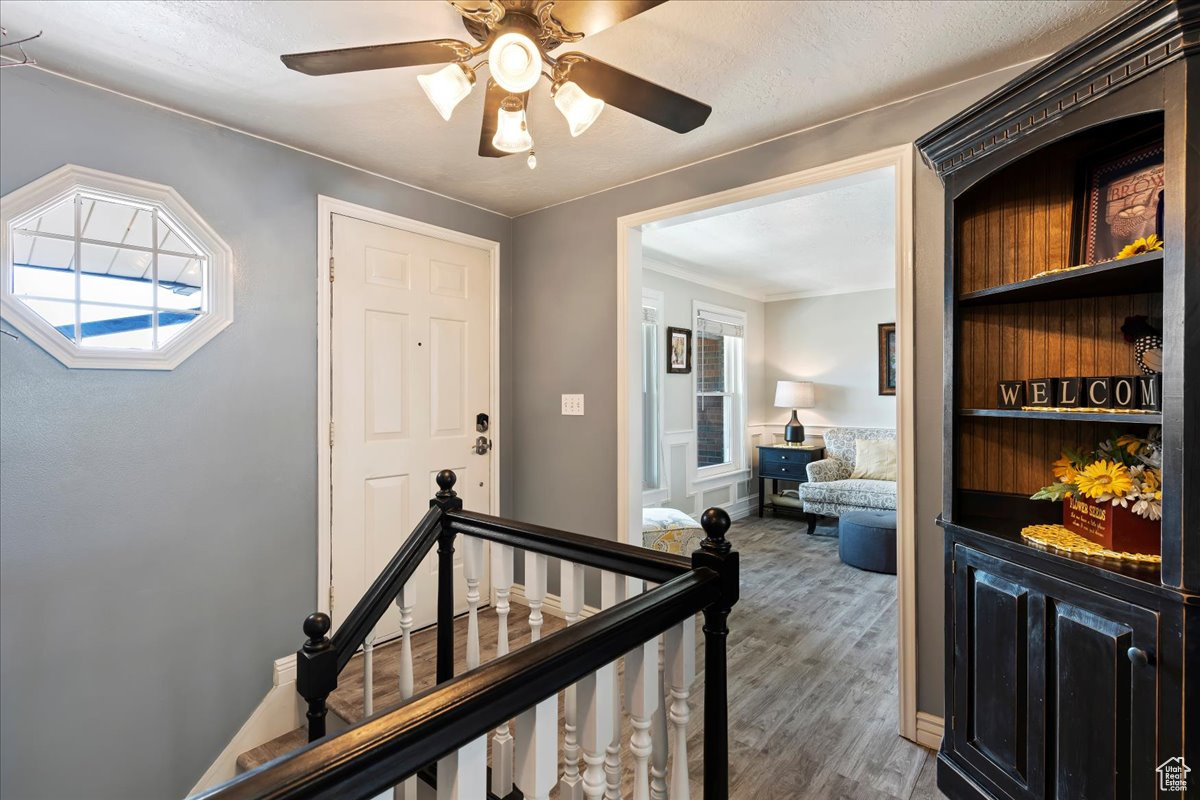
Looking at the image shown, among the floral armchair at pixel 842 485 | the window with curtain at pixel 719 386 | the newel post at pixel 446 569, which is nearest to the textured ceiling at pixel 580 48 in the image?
the newel post at pixel 446 569

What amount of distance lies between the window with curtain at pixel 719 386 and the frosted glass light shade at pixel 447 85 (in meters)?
4.10

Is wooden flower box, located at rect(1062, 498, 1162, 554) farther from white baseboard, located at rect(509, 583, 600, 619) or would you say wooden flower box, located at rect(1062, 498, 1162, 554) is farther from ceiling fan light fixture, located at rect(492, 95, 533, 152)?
white baseboard, located at rect(509, 583, 600, 619)

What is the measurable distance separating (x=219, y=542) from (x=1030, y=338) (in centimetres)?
309

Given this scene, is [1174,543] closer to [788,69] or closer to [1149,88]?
[1149,88]

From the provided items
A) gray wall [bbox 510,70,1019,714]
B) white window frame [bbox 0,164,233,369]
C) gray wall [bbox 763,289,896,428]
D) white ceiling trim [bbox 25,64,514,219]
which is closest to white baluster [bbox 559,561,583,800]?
gray wall [bbox 510,70,1019,714]

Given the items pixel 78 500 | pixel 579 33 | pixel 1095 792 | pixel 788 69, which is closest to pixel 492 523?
pixel 579 33

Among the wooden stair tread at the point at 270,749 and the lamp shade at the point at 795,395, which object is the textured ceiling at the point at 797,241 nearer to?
the lamp shade at the point at 795,395

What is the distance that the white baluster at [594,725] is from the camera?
895mm

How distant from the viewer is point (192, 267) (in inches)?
85.9

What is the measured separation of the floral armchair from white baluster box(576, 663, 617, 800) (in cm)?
432

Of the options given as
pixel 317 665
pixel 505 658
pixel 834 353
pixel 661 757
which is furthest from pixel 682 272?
pixel 505 658

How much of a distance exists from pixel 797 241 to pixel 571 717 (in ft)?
12.3

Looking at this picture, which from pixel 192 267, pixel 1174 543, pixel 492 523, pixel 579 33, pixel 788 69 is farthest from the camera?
pixel 192 267

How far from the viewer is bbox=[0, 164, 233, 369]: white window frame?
177 centimetres
